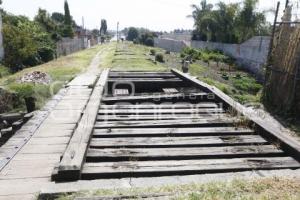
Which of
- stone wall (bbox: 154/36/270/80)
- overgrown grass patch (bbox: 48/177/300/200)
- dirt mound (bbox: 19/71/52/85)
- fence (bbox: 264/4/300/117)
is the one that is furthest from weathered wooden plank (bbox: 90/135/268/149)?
stone wall (bbox: 154/36/270/80)

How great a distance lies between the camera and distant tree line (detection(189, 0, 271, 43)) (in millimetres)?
42500

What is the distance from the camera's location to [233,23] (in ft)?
151

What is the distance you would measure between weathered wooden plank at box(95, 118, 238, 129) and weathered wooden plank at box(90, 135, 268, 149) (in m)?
0.59

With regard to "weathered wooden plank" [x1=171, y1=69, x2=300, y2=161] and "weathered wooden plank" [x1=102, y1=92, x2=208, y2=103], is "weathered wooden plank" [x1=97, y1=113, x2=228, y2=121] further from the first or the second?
"weathered wooden plank" [x1=102, y1=92, x2=208, y2=103]

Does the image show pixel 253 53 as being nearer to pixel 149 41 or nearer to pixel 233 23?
pixel 233 23

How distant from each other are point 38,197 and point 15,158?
4.67 ft

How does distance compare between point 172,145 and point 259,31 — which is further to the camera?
point 259,31

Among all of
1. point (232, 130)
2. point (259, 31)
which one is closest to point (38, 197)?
point (232, 130)

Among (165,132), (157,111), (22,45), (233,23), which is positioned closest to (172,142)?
(165,132)

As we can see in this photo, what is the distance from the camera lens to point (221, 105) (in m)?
7.07

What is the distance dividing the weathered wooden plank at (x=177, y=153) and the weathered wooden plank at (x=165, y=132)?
1.92ft

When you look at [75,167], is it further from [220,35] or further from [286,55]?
[220,35]

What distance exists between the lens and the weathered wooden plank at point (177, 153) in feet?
14.0

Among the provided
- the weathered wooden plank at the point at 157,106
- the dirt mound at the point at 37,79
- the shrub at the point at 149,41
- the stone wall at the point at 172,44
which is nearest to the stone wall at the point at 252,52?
the stone wall at the point at 172,44
